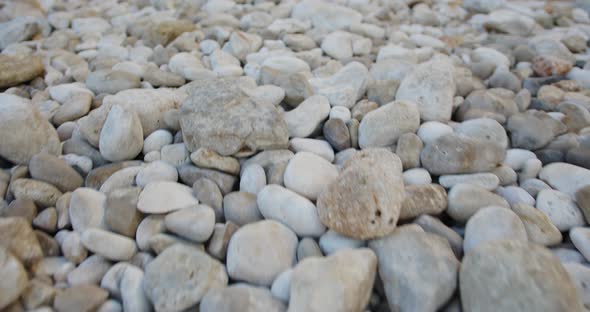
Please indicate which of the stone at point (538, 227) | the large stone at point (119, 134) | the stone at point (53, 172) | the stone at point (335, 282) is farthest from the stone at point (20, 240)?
the stone at point (538, 227)

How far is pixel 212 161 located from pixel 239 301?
0.37m

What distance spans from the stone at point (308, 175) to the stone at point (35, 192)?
0.51 m

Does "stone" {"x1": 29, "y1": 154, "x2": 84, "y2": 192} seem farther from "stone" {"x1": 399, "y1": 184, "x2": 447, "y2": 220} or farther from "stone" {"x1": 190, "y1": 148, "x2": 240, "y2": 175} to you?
"stone" {"x1": 399, "y1": 184, "x2": 447, "y2": 220}

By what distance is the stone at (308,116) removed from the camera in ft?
3.44

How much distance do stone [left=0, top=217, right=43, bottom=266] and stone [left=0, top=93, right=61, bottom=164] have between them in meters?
0.27

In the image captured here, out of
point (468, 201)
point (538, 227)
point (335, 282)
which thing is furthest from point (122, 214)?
point (538, 227)

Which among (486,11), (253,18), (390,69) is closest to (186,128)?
(390,69)

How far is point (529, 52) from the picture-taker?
5.15ft

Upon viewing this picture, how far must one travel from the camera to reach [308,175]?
2.78 feet

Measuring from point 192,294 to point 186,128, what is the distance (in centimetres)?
44

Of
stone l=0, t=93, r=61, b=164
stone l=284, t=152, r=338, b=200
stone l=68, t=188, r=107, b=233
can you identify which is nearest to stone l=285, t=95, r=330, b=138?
stone l=284, t=152, r=338, b=200

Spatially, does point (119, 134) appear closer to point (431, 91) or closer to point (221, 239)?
point (221, 239)

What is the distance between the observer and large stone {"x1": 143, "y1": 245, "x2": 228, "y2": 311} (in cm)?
64

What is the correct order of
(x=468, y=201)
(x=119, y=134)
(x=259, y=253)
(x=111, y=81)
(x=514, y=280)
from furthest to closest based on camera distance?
(x=111, y=81) → (x=119, y=134) → (x=468, y=201) → (x=259, y=253) → (x=514, y=280)
